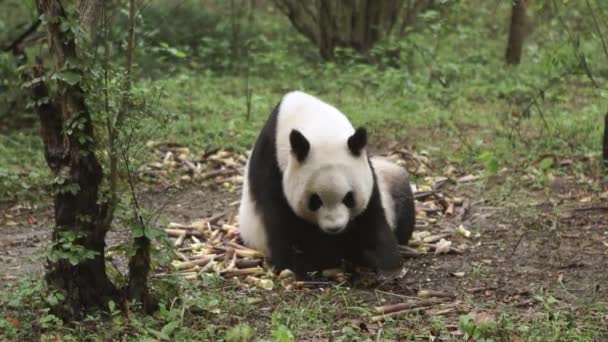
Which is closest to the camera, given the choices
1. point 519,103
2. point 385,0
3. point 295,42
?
point 519,103

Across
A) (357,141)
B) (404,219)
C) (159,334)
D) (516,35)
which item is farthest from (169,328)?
(516,35)

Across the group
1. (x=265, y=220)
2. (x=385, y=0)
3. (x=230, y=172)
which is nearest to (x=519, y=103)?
(x=385, y=0)

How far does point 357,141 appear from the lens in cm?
569

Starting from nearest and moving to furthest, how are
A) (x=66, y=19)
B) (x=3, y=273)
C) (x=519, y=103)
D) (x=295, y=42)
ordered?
(x=66, y=19), (x=3, y=273), (x=519, y=103), (x=295, y=42)

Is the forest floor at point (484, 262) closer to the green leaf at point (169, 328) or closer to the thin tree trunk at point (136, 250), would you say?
the green leaf at point (169, 328)

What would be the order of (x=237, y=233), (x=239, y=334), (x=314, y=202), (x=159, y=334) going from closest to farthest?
(x=239, y=334) < (x=159, y=334) < (x=314, y=202) < (x=237, y=233)

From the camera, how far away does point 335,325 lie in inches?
194

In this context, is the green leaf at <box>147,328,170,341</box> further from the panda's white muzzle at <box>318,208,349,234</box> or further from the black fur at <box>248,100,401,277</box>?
the black fur at <box>248,100,401,277</box>

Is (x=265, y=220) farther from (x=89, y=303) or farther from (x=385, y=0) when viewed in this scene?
(x=385, y=0)

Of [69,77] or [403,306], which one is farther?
[403,306]

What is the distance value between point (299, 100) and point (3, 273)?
2.42m

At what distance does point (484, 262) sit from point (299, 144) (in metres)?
1.73

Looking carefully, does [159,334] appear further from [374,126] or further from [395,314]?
[374,126]

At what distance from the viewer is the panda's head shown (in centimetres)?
561
